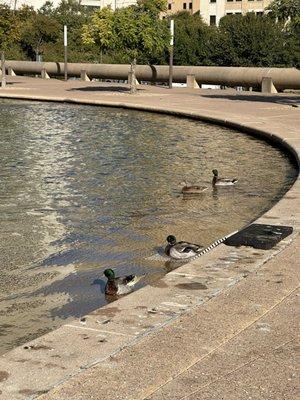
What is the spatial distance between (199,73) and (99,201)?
117 feet

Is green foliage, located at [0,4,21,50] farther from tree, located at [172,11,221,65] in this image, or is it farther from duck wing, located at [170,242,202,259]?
duck wing, located at [170,242,202,259]

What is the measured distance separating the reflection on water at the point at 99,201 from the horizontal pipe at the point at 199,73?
16.7m

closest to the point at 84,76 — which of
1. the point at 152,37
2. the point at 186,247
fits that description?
the point at 152,37

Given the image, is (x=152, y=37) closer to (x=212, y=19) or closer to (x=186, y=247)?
(x=186, y=247)

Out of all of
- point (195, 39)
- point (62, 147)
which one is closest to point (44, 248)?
point (62, 147)

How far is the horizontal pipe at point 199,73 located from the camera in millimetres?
44688

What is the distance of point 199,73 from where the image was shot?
50.5 m

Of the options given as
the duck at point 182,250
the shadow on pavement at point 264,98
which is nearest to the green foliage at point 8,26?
the shadow on pavement at point 264,98

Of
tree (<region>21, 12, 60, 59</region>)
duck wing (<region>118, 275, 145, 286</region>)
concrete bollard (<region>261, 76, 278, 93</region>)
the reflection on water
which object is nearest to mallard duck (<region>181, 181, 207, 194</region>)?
the reflection on water

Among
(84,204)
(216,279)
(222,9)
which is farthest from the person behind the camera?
(222,9)

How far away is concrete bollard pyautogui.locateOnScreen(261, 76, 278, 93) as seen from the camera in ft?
148

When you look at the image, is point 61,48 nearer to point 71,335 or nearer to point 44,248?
point 44,248

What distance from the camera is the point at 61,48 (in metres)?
81.8

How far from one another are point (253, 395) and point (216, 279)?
2.86 metres
